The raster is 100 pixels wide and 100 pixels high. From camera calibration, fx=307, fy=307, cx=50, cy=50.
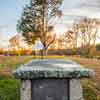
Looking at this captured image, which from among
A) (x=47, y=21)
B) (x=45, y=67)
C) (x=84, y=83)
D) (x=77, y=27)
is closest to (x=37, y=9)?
(x=47, y=21)

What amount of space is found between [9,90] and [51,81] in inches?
172

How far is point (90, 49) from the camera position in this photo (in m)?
48.0

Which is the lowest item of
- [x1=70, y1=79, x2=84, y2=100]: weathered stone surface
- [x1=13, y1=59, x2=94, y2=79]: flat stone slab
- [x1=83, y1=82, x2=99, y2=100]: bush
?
[x1=83, y1=82, x2=99, y2=100]: bush

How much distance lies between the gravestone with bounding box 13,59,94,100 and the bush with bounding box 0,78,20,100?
2.83 meters

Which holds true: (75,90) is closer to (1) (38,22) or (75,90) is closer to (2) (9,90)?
(2) (9,90)

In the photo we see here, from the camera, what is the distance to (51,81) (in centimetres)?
934

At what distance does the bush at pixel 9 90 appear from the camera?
12.4 meters

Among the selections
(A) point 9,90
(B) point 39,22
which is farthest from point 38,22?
(A) point 9,90

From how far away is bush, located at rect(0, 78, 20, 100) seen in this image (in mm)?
12370

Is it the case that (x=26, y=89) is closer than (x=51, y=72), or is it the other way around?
(x=51, y=72)

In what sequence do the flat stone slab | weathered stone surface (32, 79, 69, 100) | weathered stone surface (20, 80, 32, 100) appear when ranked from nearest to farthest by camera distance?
the flat stone slab → weathered stone surface (32, 79, 69, 100) → weathered stone surface (20, 80, 32, 100)

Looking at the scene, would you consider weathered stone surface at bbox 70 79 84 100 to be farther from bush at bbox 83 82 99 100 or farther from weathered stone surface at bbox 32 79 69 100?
bush at bbox 83 82 99 100

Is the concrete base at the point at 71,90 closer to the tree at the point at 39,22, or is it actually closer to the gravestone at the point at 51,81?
the gravestone at the point at 51,81

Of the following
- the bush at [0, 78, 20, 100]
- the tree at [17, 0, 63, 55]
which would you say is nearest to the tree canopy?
the tree at [17, 0, 63, 55]
